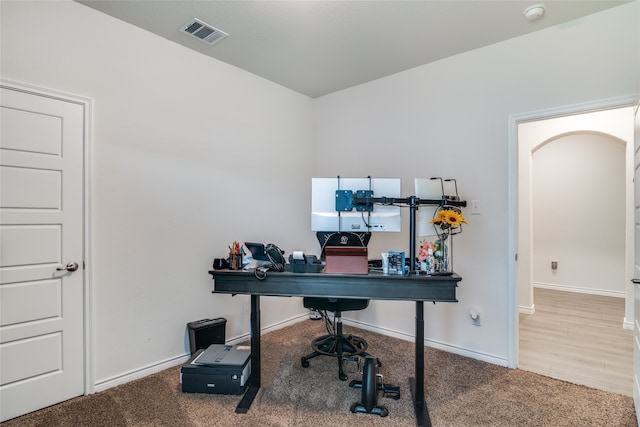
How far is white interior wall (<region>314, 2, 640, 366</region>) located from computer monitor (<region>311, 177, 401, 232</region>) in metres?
1.07

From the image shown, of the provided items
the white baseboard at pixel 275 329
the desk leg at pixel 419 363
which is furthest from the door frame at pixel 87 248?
the desk leg at pixel 419 363

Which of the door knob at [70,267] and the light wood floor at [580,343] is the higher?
the door knob at [70,267]

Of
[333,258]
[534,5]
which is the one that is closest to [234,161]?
[333,258]

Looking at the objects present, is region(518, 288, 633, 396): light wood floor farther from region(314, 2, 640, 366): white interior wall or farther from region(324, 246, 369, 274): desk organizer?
region(324, 246, 369, 274): desk organizer

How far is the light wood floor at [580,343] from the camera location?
8.14ft

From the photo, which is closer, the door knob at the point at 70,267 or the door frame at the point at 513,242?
the door knob at the point at 70,267

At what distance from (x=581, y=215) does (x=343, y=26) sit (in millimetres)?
5116

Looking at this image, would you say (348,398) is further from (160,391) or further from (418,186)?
(418,186)

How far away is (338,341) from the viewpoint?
264cm

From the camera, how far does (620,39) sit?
86.2 inches

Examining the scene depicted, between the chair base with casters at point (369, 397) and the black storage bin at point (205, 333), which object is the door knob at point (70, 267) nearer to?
the black storage bin at point (205, 333)

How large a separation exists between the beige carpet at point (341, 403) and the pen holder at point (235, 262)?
915 millimetres

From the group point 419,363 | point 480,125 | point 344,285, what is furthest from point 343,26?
point 419,363

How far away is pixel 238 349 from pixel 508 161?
273 cm
